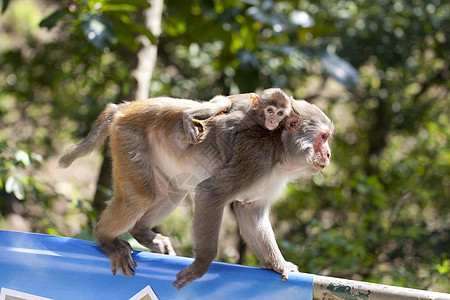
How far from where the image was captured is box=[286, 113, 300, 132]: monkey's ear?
3.10m

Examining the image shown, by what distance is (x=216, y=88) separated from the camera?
6.29 m

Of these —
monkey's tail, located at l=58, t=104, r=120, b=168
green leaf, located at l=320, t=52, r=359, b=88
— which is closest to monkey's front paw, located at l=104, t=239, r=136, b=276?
monkey's tail, located at l=58, t=104, r=120, b=168

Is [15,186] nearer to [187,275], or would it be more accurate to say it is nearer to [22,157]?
[22,157]

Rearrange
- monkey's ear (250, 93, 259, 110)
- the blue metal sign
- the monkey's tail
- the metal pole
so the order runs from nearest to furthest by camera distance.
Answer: the metal pole → the blue metal sign → monkey's ear (250, 93, 259, 110) → the monkey's tail

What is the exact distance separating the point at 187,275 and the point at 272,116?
0.94 meters

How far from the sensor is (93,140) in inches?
139

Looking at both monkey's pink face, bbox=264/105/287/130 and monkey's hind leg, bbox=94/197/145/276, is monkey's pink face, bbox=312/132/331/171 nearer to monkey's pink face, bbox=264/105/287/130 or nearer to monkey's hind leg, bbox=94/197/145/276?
monkey's pink face, bbox=264/105/287/130

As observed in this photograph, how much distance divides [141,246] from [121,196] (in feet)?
1.57

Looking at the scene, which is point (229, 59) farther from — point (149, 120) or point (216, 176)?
point (216, 176)

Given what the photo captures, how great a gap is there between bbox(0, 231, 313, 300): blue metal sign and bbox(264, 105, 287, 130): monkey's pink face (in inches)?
30.6

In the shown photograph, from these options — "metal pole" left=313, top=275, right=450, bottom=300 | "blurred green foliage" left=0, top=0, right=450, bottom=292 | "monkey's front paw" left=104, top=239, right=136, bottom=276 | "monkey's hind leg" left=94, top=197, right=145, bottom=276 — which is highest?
"metal pole" left=313, top=275, right=450, bottom=300

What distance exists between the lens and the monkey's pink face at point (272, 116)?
3.03 meters

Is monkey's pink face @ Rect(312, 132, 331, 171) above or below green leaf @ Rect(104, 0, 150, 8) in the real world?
below

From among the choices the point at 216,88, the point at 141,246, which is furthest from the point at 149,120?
the point at 216,88
